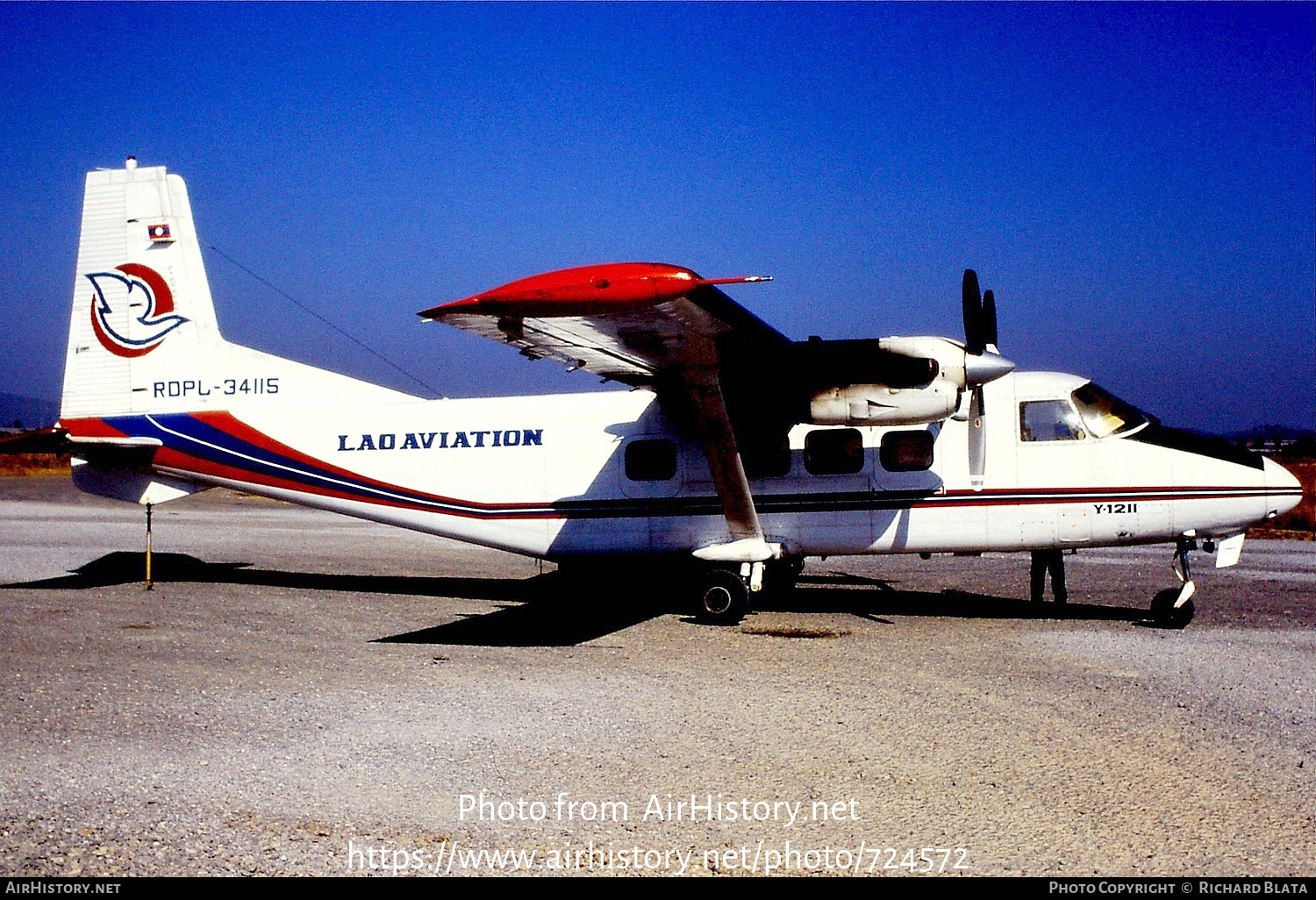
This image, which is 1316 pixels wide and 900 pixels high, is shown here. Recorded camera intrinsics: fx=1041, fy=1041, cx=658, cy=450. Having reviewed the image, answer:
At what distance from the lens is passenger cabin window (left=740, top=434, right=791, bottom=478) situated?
12.6 metres

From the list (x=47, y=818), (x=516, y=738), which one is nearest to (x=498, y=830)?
(x=516, y=738)

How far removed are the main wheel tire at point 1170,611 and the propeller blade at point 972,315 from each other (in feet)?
11.4

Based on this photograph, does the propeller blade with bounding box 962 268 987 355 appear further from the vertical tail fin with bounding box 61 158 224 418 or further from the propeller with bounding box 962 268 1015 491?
the vertical tail fin with bounding box 61 158 224 418

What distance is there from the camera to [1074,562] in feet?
65.0

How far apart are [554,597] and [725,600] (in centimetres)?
343

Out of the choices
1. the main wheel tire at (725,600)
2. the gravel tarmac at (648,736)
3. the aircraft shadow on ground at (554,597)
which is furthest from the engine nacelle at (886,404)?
the aircraft shadow on ground at (554,597)

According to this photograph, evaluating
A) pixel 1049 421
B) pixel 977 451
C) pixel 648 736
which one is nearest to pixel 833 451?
pixel 977 451

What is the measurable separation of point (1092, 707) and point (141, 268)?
1356 centimetres

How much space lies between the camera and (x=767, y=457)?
1267cm

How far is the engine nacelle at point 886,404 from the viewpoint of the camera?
11.3 metres

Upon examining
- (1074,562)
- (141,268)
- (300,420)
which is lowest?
(1074,562)

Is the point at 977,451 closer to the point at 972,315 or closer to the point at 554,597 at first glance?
the point at 972,315

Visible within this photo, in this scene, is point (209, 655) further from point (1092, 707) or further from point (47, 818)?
point (1092, 707)
